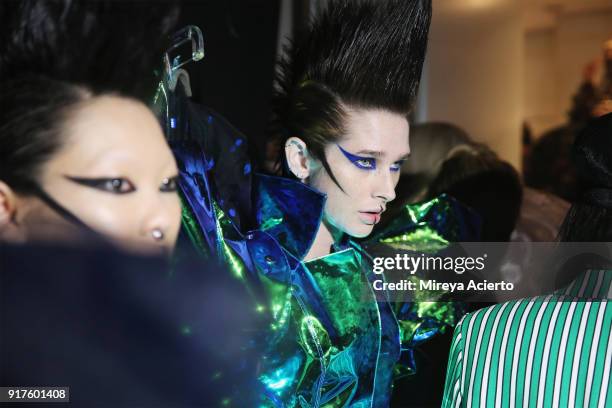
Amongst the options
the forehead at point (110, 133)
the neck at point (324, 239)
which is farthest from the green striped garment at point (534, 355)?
the forehead at point (110, 133)

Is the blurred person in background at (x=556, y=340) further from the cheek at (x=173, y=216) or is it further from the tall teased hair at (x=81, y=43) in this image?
the tall teased hair at (x=81, y=43)

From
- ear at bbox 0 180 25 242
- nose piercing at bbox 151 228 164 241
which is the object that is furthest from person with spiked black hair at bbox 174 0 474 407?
ear at bbox 0 180 25 242

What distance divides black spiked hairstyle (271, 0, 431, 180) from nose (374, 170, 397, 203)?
10 centimetres

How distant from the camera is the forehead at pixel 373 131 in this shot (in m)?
1.29

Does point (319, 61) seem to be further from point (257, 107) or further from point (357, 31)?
point (257, 107)

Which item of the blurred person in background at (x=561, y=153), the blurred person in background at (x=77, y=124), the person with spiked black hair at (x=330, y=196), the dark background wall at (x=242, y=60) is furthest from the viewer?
the blurred person in background at (x=561, y=153)

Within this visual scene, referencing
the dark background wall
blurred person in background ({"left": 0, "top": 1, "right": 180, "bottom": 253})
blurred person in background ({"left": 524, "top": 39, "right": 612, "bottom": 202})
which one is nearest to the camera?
blurred person in background ({"left": 0, "top": 1, "right": 180, "bottom": 253})

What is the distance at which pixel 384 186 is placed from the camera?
132cm

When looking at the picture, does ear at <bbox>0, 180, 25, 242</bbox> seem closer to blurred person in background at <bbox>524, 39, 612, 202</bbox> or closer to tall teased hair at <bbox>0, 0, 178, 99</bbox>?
tall teased hair at <bbox>0, 0, 178, 99</bbox>

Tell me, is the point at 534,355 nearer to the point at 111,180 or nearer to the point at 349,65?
the point at 349,65

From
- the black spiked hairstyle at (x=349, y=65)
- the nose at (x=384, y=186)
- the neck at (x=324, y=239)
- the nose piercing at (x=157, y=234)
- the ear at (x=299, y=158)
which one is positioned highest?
the black spiked hairstyle at (x=349, y=65)

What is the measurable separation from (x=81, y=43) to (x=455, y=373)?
2.75 feet

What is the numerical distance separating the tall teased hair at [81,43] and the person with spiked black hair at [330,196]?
150mm

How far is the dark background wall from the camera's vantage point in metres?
1.47
